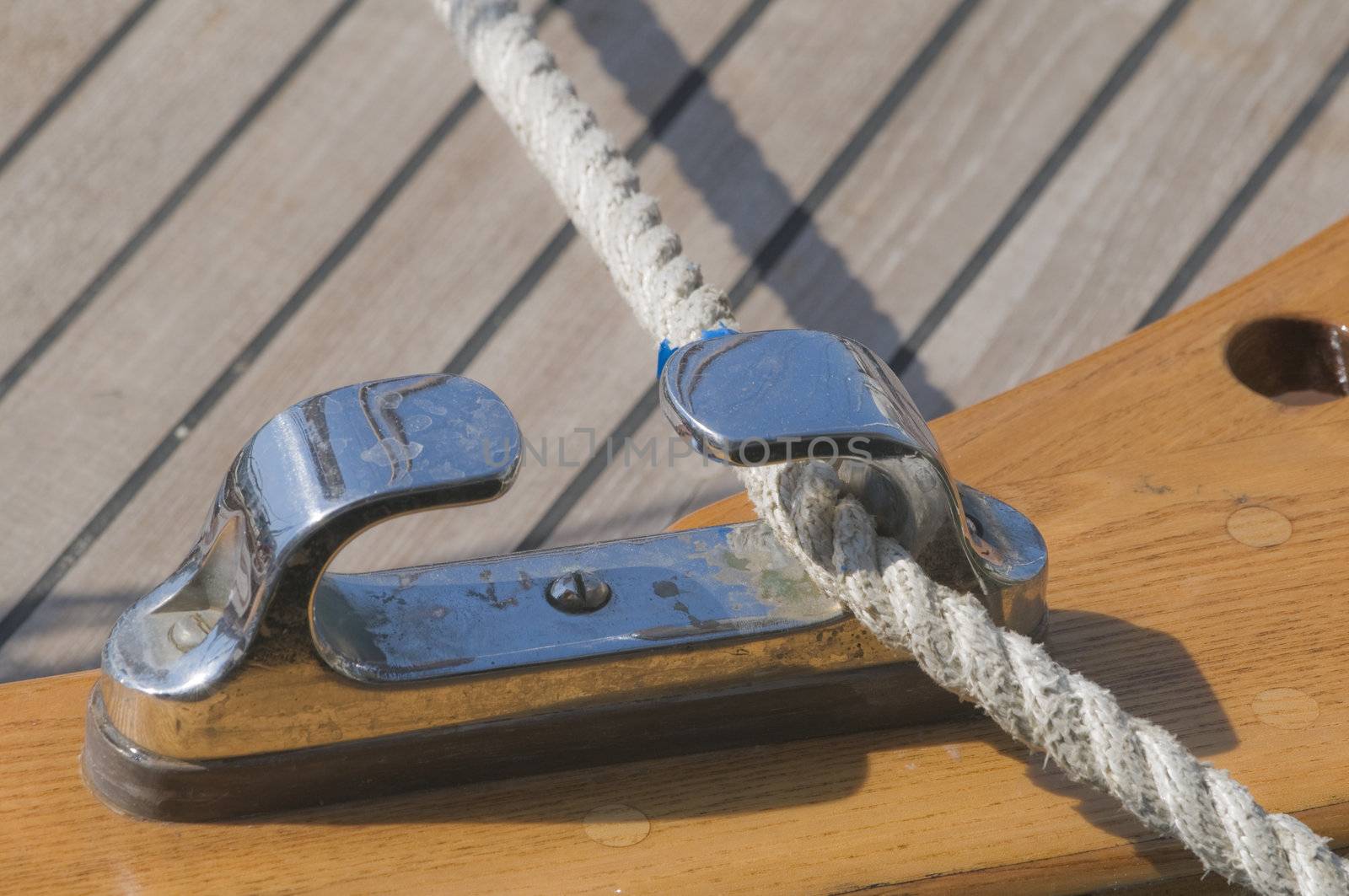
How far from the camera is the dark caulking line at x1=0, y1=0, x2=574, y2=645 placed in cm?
134

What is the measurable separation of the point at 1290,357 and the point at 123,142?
1.19m

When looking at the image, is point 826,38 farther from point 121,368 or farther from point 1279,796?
point 1279,796

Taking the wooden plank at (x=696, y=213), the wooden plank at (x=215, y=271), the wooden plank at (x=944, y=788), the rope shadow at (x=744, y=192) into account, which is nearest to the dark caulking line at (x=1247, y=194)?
the rope shadow at (x=744, y=192)

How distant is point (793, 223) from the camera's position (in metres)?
1.61

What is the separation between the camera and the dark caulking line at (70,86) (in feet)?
5.08

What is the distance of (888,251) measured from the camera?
5.23ft

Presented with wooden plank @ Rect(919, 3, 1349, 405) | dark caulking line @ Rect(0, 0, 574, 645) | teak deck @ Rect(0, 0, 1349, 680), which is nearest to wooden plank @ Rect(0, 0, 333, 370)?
teak deck @ Rect(0, 0, 1349, 680)

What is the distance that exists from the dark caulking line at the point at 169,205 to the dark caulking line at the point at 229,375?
159mm

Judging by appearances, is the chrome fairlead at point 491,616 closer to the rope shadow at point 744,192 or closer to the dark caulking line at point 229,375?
the dark caulking line at point 229,375

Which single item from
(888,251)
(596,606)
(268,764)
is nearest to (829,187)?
(888,251)

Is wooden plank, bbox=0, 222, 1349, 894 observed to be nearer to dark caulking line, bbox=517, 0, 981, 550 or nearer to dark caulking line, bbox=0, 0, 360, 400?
dark caulking line, bbox=517, 0, 981, 550

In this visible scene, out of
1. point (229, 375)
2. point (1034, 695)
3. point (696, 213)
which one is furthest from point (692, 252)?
point (1034, 695)

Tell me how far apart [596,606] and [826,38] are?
1.05 m

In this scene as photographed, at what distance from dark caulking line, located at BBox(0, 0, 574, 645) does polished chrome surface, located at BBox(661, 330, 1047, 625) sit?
0.79 meters
